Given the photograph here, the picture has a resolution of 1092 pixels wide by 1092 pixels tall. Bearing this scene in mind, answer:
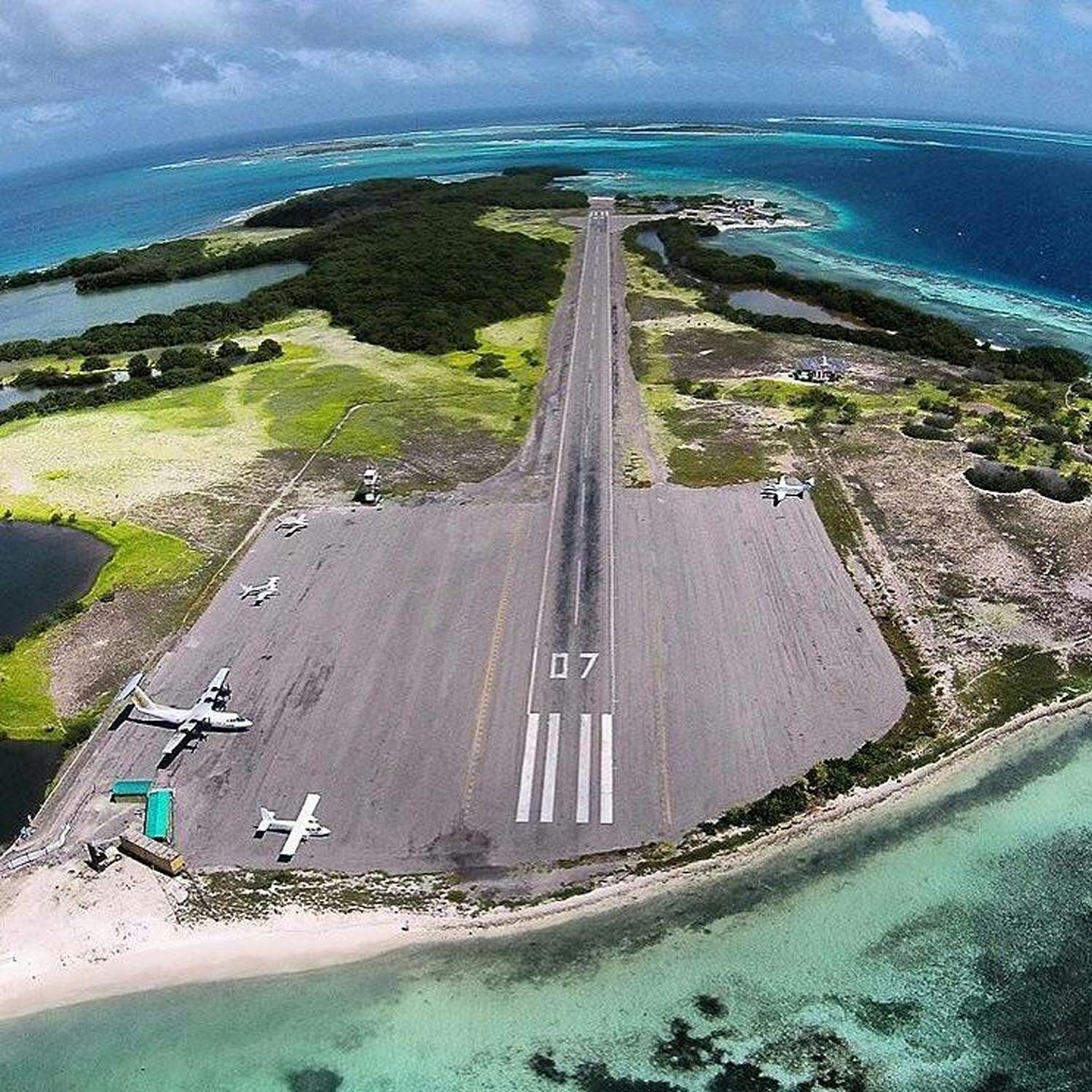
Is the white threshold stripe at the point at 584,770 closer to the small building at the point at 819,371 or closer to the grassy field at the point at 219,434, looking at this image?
the grassy field at the point at 219,434

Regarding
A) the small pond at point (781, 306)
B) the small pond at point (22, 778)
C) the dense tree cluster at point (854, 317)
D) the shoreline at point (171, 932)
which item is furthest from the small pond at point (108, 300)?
the shoreline at point (171, 932)

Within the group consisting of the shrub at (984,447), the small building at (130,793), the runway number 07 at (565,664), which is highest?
the shrub at (984,447)

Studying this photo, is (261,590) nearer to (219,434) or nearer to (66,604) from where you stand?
(66,604)

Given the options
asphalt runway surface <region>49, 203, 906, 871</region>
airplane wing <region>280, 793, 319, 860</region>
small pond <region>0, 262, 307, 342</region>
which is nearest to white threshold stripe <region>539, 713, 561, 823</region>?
asphalt runway surface <region>49, 203, 906, 871</region>

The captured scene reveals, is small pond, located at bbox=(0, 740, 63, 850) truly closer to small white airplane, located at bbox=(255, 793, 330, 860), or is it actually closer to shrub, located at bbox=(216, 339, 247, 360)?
small white airplane, located at bbox=(255, 793, 330, 860)

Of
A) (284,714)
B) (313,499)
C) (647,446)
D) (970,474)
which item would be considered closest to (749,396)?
(647,446)

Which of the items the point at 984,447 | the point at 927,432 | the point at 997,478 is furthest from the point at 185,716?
the point at 984,447

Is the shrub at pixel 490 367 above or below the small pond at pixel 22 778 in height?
above
